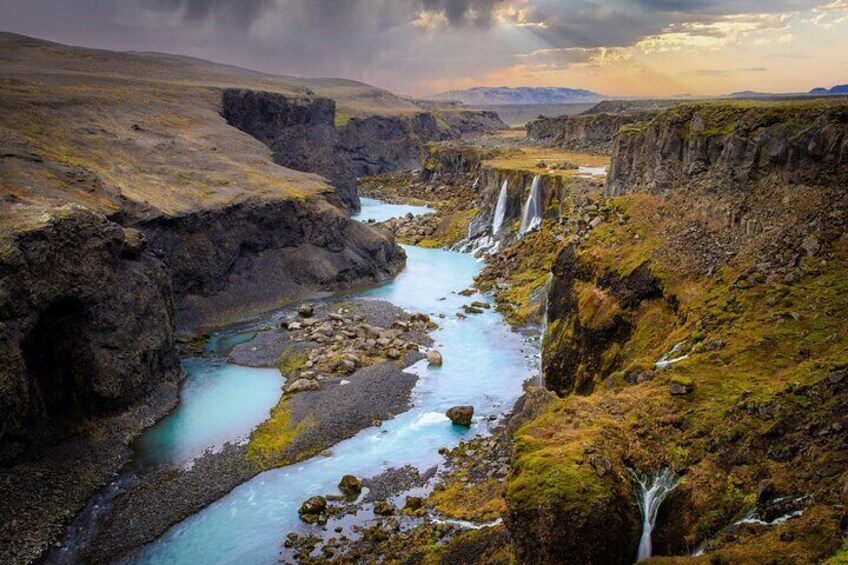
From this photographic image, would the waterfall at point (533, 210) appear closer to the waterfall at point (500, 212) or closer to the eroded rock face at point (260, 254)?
the waterfall at point (500, 212)

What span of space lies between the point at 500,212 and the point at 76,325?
66848mm

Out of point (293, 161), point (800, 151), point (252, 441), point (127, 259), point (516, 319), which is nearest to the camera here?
point (800, 151)

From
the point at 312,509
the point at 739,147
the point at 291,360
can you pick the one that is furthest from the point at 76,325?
the point at 739,147

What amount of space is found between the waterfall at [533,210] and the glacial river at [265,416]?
23826mm

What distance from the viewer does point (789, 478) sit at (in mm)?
20531

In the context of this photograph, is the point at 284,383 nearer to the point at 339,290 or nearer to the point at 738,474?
the point at 339,290

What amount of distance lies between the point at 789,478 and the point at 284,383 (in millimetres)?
39114

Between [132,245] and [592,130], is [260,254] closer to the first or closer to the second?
[132,245]

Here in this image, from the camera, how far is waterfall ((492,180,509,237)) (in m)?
96.6

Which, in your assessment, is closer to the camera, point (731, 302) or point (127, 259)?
point (731, 302)

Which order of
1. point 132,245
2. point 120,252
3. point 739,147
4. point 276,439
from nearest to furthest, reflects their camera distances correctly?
1. point 739,147
2. point 276,439
3. point 120,252
4. point 132,245

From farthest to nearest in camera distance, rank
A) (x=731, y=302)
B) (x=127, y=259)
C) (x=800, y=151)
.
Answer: (x=127, y=259) < (x=800, y=151) < (x=731, y=302)

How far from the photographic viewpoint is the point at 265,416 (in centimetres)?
4622

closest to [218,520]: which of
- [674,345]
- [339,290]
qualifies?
[674,345]
